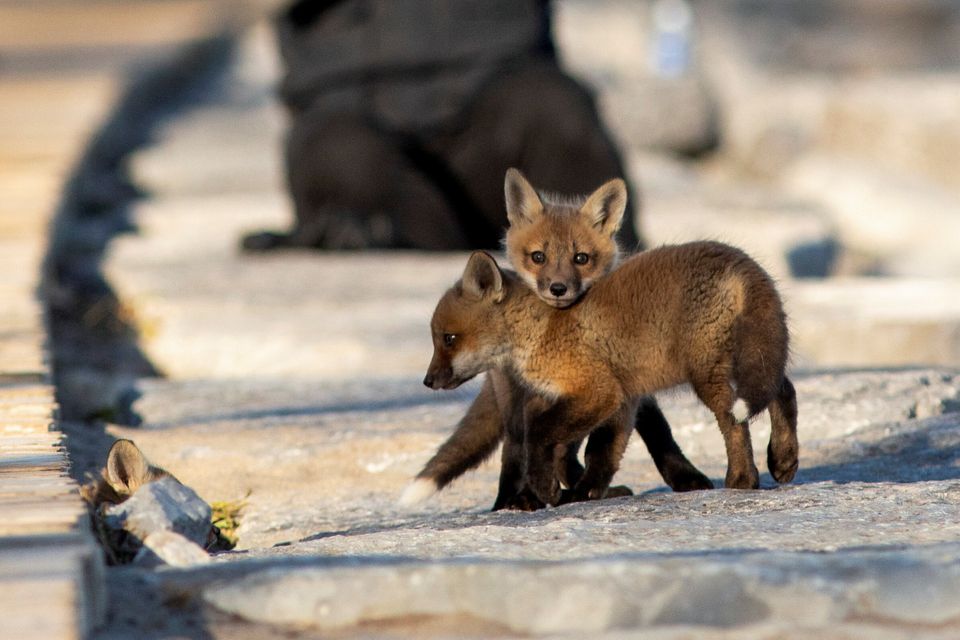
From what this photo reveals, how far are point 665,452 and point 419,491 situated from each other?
0.58 metres

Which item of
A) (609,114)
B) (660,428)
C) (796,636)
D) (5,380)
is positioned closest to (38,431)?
(5,380)

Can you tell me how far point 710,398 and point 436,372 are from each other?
26.6 inches

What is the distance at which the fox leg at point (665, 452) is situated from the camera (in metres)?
3.86

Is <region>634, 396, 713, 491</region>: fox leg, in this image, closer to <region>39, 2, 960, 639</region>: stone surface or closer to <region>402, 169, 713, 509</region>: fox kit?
<region>402, 169, 713, 509</region>: fox kit

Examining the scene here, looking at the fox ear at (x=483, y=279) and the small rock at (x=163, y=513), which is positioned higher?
the fox ear at (x=483, y=279)

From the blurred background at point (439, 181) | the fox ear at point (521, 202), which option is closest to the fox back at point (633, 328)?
the fox ear at point (521, 202)

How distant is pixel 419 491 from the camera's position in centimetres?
389

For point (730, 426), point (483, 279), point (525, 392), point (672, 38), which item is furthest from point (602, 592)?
point (672, 38)

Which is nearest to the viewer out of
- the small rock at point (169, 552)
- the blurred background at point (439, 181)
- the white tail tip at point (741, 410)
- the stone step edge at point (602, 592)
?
the stone step edge at point (602, 592)

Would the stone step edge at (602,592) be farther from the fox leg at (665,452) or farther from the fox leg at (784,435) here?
the fox leg at (665,452)

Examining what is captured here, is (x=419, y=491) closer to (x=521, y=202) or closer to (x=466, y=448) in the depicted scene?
(x=466, y=448)

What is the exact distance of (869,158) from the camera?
43.8 feet

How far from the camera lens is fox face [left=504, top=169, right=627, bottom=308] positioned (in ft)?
12.7

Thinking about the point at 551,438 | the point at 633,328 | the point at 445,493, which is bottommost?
the point at 445,493
